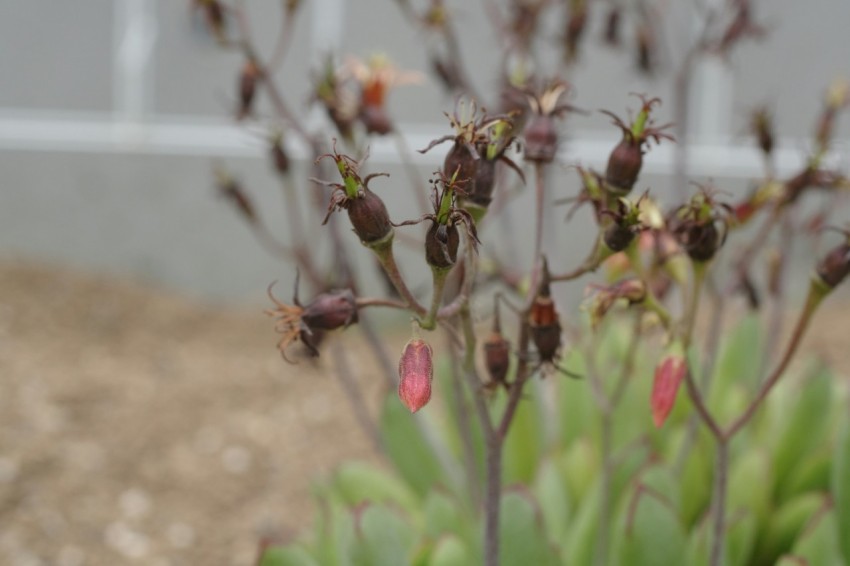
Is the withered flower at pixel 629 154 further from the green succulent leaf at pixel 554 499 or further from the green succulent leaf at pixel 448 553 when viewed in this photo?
the green succulent leaf at pixel 554 499

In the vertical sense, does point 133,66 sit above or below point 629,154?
above

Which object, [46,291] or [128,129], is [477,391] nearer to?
[46,291]

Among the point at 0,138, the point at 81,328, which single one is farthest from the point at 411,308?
the point at 0,138

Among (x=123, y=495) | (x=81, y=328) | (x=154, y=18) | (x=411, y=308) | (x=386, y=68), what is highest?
(x=154, y=18)

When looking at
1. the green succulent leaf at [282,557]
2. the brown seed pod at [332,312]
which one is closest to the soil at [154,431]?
the green succulent leaf at [282,557]

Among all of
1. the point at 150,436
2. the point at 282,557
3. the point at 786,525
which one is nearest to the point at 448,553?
the point at 282,557

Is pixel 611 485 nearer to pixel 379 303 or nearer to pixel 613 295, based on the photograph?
pixel 613 295
